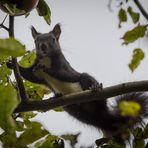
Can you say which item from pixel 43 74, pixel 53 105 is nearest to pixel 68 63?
pixel 43 74

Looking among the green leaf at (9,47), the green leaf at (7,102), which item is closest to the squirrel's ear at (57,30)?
the green leaf at (7,102)

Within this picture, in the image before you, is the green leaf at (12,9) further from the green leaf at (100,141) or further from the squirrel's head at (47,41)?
the squirrel's head at (47,41)

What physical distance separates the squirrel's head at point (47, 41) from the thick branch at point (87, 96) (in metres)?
1.83

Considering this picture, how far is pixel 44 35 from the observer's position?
4.48 m

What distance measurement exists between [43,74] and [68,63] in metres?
0.73

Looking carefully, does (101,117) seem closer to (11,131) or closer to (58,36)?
(58,36)

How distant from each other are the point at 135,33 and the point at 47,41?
3066 millimetres

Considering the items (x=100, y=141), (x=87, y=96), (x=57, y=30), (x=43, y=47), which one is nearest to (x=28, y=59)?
(x=87, y=96)

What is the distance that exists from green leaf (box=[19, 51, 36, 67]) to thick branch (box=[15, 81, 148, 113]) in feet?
1.40

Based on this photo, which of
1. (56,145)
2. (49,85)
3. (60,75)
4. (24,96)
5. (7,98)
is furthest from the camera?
(60,75)

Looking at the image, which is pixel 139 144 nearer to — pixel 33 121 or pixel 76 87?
pixel 33 121

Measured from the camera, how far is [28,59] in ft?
8.44

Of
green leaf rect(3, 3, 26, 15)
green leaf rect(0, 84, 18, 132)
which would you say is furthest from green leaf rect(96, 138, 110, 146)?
green leaf rect(0, 84, 18, 132)

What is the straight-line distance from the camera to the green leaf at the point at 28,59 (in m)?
2.51
